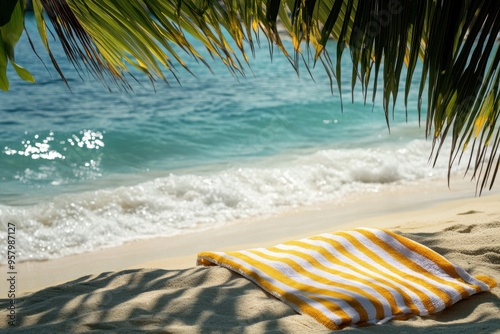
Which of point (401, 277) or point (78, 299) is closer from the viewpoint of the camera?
point (78, 299)

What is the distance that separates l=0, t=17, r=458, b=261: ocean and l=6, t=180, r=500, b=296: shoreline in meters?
0.18

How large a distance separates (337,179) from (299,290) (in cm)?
395

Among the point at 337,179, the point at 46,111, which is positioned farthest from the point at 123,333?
the point at 46,111

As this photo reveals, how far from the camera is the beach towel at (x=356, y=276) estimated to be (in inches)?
107

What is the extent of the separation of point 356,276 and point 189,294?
740 mm

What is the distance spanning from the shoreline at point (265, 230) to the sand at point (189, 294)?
0.01 metres

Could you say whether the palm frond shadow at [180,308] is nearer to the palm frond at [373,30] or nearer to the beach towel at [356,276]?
the beach towel at [356,276]

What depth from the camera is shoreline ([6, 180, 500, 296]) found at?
176 inches

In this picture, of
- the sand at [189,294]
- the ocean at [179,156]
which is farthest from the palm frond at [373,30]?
the ocean at [179,156]

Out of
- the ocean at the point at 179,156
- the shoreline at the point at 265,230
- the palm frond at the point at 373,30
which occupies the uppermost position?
the palm frond at the point at 373,30

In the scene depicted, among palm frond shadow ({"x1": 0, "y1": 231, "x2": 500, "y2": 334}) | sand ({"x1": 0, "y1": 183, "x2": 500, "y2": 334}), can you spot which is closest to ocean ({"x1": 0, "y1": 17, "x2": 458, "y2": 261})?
sand ({"x1": 0, "y1": 183, "x2": 500, "y2": 334})

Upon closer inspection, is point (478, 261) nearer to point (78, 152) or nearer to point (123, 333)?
point (123, 333)

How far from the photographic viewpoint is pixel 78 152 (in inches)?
322

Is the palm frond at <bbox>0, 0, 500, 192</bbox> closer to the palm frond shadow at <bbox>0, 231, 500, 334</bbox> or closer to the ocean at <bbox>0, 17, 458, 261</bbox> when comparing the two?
the palm frond shadow at <bbox>0, 231, 500, 334</bbox>
